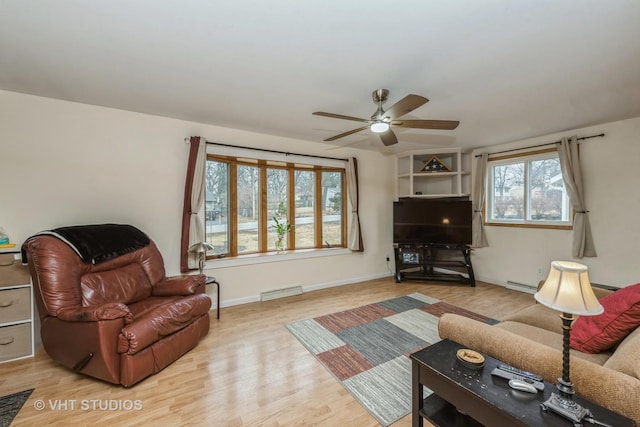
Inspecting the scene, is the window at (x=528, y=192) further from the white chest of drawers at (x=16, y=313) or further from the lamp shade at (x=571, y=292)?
the white chest of drawers at (x=16, y=313)

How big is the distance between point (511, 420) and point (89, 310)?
8.67 feet

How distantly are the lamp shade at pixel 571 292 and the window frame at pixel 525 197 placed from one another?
3665 mm

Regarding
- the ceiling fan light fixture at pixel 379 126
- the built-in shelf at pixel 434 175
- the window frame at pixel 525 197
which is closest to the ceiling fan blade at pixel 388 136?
the ceiling fan light fixture at pixel 379 126

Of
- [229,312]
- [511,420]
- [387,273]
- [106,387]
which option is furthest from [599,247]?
[106,387]

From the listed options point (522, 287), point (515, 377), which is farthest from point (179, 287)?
point (522, 287)

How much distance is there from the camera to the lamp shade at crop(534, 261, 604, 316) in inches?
41.7

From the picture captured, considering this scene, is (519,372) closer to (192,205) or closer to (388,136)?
(388,136)

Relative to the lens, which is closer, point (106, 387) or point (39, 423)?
point (39, 423)

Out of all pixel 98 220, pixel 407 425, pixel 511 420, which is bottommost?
pixel 407 425

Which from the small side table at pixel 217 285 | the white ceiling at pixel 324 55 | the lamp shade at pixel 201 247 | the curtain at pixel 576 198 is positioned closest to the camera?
the white ceiling at pixel 324 55

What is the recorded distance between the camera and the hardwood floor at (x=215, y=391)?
171 centimetres

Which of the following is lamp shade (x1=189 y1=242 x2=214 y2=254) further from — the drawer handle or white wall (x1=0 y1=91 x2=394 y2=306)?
the drawer handle

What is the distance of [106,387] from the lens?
6.56 ft

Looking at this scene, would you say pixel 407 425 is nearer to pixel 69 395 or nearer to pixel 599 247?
pixel 69 395
